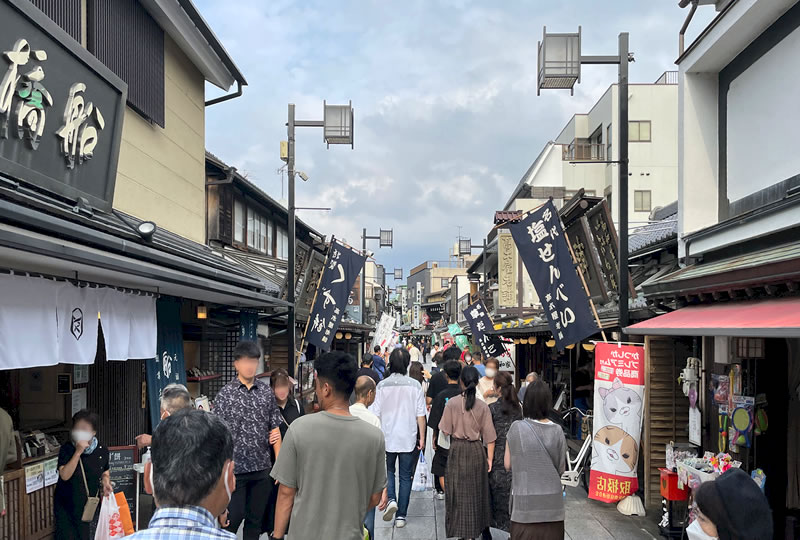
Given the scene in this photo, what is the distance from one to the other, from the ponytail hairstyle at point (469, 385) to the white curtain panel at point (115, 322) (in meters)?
3.98

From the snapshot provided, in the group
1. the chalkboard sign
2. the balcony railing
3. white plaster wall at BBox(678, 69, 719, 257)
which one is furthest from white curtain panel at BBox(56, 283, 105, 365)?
the balcony railing

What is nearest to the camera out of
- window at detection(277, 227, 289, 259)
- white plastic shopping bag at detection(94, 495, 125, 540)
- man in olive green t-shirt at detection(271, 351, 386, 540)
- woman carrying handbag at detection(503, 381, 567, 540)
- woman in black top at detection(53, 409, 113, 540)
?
man in olive green t-shirt at detection(271, 351, 386, 540)

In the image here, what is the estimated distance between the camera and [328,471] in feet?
13.3

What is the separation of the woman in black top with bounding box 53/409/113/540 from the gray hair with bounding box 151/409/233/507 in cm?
440

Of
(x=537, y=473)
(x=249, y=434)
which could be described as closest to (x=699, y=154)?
(x=537, y=473)

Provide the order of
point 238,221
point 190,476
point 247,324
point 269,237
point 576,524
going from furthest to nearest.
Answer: point 269,237
point 238,221
point 247,324
point 576,524
point 190,476

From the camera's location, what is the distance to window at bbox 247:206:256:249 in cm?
1964

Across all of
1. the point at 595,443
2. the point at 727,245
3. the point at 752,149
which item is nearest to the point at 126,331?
the point at 595,443

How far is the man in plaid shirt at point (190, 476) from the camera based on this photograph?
7.64ft

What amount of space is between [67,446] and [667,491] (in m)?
7.06

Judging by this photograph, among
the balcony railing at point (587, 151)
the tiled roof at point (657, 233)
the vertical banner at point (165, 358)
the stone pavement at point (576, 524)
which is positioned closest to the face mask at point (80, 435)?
the vertical banner at point (165, 358)

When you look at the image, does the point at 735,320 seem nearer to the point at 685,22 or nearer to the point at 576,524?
the point at 576,524

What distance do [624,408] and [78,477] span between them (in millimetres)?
6998

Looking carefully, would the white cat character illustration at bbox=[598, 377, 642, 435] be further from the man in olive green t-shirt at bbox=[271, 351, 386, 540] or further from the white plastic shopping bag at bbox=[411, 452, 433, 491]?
the man in olive green t-shirt at bbox=[271, 351, 386, 540]
